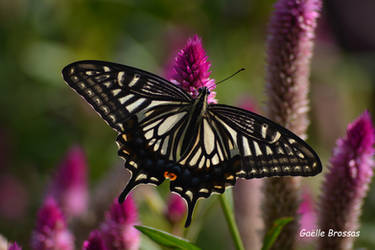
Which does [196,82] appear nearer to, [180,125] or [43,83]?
[180,125]

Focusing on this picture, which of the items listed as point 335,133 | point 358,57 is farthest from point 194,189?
point 358,57

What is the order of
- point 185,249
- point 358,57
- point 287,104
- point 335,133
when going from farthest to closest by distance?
point 358,57 → point 335,133 → point 287,104 → point 185,249

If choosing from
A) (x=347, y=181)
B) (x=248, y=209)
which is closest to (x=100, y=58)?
(x=248, y=209)

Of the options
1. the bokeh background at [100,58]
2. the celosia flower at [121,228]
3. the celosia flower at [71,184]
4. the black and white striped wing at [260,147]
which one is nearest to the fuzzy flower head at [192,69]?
the black and white striped wing at [260,147]

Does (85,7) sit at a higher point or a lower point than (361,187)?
higher

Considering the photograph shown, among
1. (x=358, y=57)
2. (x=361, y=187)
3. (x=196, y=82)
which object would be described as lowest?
(x=361, y=187)

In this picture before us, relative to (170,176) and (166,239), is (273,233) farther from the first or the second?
(170,176)
